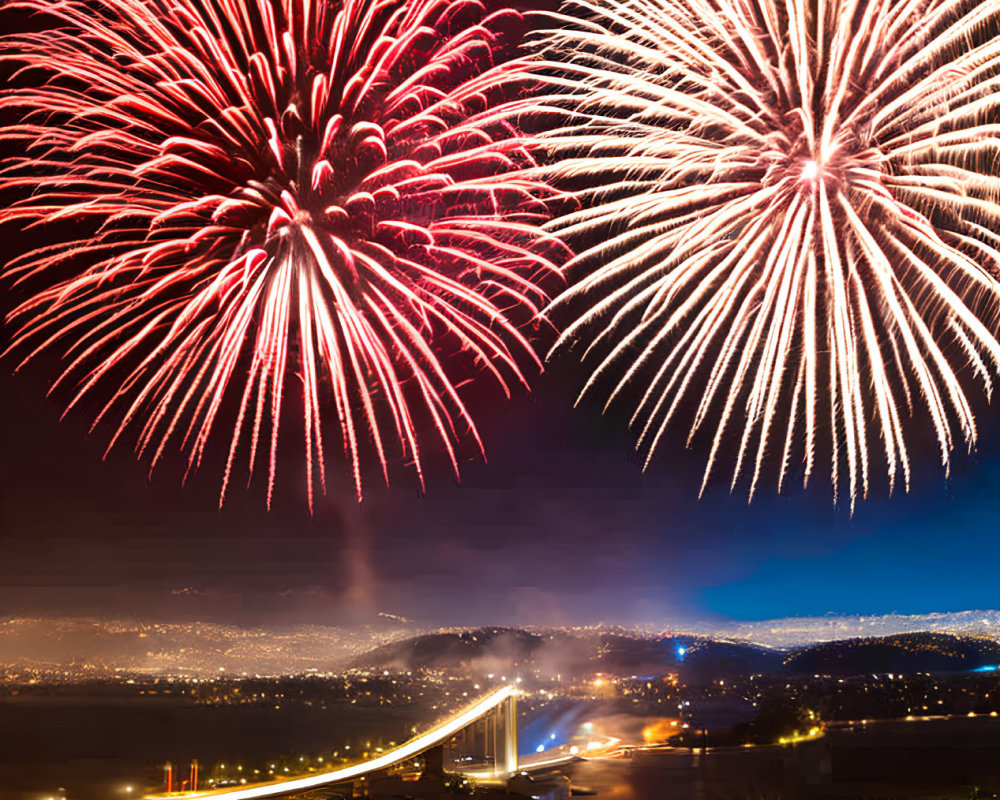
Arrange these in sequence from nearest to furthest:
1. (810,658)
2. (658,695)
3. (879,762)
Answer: (879,762) → (658,695) → (810,658)

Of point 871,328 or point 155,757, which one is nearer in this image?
point 871,328

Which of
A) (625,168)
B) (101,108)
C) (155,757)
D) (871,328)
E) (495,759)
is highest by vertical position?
(101,108)

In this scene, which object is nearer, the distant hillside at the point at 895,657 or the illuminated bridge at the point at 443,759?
the illuminated bridge at the point at 443,759

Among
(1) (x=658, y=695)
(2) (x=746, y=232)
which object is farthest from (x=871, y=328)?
(1) (x=658, y=695)

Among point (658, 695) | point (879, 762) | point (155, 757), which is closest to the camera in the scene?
point (879, 762)

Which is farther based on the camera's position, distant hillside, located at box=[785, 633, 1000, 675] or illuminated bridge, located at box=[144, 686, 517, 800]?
distant hillside, located at box=[785, 633, 1000, 675]

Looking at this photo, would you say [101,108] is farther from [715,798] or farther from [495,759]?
[495,759]

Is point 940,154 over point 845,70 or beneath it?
beneath
